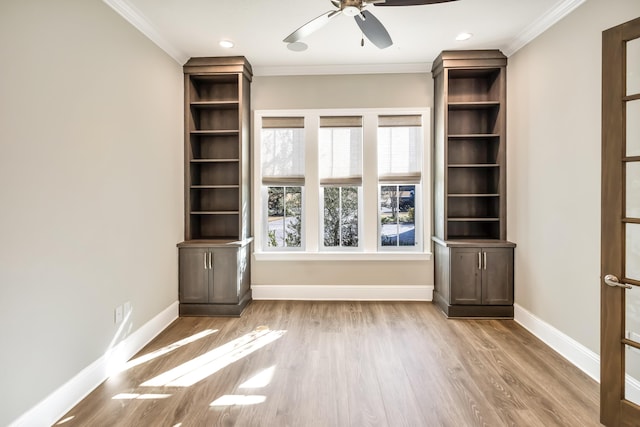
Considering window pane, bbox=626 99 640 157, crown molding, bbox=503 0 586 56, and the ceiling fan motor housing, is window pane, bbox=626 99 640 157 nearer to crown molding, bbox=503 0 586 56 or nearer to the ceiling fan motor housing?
crown molding, bbox=503 0 586 56

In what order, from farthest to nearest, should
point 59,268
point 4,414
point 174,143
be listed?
1. point 174,143
2. point 59,268
3. point 4,414

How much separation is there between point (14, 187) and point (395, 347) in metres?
2.97

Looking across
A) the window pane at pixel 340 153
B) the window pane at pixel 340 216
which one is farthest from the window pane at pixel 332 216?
the window pane at pixel 340 153

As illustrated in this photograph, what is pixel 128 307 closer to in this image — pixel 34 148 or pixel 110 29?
pixel 34 148

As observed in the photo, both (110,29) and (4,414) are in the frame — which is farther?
(110,29)

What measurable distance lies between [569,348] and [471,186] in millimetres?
1993

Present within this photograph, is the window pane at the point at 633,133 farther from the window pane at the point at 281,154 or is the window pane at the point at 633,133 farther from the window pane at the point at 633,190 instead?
the window pane at the point at 281,154

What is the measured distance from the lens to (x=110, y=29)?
2605 mm

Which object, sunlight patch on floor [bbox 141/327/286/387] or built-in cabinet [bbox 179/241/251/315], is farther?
built-in cabinet [bbox 179/241/251/315]

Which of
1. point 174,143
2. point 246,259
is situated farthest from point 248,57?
point 246,259

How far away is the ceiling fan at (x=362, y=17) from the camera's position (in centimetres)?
206

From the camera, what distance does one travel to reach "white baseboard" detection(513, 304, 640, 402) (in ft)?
6.30

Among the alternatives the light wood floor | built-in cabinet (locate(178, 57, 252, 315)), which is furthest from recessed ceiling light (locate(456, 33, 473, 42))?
the light wood floor

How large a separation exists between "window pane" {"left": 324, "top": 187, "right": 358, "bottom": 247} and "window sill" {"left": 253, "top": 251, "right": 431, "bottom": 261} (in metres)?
0.19
